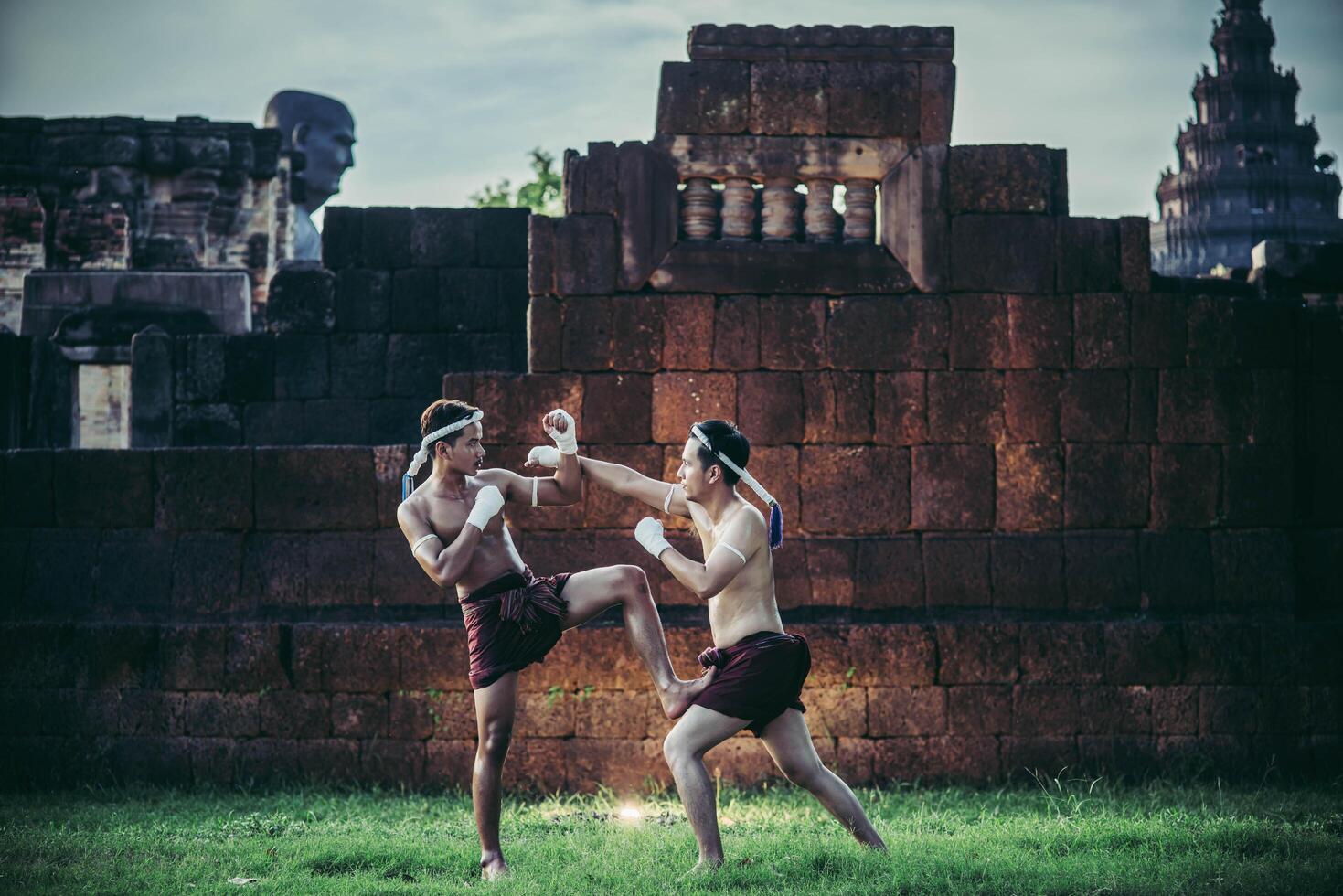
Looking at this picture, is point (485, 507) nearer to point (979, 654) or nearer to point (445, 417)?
point (445, 417)

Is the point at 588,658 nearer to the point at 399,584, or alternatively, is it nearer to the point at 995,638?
the point at 399,584

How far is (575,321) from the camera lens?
26.1ft

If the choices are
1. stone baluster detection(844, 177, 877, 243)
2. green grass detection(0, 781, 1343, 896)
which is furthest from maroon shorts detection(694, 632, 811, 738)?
stone baluster detection(844, 177, 877, 243)

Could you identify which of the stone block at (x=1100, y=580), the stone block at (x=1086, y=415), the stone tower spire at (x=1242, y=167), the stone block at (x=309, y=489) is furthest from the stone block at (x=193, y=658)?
the stone tower spire at (x=1242, y=167)

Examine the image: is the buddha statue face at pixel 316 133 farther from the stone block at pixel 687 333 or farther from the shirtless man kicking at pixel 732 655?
the shirtless man kicking at pixel 732 655

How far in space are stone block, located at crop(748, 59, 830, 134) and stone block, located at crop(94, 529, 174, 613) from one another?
14.9ft

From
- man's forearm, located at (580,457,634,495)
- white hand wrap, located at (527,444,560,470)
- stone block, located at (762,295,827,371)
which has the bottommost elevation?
man's forearm, located at (580,457,634,495)

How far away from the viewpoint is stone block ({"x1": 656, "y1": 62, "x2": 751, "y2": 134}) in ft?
26.2

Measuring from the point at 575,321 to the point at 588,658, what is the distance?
2.05 m

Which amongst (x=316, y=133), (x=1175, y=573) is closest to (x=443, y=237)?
→ (x=1175, y=573)

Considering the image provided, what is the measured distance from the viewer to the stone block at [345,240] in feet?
32.3

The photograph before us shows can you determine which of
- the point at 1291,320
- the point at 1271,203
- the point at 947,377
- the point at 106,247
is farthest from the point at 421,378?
the point at 1271,203

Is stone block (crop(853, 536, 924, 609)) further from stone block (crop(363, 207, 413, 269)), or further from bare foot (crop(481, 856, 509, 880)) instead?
stone block (crop(363, 207, 413, 269))

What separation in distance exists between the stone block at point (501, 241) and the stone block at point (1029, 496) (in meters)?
3.99
